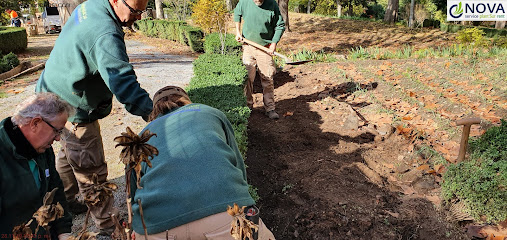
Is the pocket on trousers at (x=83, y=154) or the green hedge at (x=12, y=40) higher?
the green hedge at (x=12, y=40)

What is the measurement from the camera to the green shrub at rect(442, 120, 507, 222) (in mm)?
2652

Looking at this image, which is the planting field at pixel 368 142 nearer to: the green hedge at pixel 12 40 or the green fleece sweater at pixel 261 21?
the green fleece sweater at pixel 261 21

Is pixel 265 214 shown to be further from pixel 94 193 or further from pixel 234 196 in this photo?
pixel 94 193

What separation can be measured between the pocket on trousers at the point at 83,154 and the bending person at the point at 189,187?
3.94 feet

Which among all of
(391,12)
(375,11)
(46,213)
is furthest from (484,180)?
(375,11)

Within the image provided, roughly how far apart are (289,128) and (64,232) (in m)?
3.54

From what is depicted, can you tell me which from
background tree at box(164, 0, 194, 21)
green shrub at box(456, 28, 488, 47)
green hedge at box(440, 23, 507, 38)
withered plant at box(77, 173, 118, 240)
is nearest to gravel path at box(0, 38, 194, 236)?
withered plant at box(77, 173, 118, 240)

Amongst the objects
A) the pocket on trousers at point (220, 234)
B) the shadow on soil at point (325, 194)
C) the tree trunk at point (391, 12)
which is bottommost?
the shadow on soil at point (325, 194)

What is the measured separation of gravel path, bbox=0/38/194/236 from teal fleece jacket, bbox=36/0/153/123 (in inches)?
49.8

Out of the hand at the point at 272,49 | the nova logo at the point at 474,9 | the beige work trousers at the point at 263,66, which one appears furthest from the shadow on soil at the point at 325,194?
the nova logo at the point at 474,9

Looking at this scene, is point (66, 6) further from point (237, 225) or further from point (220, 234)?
point (237, 225)

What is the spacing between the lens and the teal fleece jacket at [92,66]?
6.95 feet

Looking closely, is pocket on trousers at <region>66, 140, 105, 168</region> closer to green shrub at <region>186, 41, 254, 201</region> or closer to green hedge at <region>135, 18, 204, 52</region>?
green shrub at <region>186, 41, 254, 201</region>

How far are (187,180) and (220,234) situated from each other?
292mm
